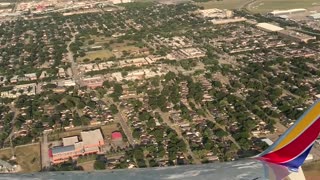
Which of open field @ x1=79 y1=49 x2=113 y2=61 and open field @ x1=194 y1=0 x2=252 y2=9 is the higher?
open field @ x1=79 y1=49 x2=113 y2=61

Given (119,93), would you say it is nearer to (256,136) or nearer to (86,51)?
(256,136)

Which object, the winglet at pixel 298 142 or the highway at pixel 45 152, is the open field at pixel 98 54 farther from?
the winglet at pixel 298 142

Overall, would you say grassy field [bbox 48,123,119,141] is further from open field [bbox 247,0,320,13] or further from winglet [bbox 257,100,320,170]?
open field [bbox 247,0,320,13]

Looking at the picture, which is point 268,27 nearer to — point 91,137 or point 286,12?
point 286,12

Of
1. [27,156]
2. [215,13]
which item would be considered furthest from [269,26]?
[27,156]

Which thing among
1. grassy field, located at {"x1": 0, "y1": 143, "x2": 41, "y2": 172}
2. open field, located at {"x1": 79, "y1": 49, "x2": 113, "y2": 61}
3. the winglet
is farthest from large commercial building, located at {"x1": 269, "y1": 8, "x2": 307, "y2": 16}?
the winglet

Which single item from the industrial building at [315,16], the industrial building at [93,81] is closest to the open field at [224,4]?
the industrial building at [315,16]
